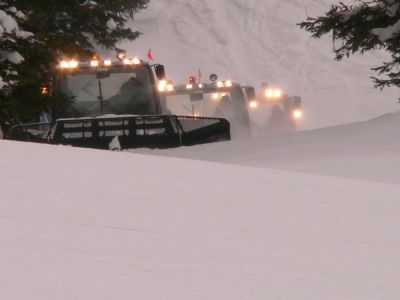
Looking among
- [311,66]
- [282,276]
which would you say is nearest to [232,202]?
→ [282,276]

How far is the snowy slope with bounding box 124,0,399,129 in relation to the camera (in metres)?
40.2

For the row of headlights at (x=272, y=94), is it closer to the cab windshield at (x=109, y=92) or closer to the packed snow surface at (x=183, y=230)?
the cab windshield at (x=109, y=92)

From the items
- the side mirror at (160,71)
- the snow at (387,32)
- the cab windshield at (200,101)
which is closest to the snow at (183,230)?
the snow at (387,32)

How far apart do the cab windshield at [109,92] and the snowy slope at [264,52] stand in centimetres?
2397

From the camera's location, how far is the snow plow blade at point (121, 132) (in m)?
10.5

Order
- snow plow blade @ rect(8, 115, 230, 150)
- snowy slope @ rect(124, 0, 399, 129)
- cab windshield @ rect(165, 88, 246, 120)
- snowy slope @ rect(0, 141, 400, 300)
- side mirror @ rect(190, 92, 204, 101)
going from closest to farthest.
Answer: snowy slope @ rect(0, 141, 400, 300)
snow plow blade @ rect(8, 115, 230, 150)
cab windshield @ rect(165, 88, 246, 120)
side mirror @ rect(190, 92, 204, 101)
snowy slope @ rect(124, 0, 399, 129)

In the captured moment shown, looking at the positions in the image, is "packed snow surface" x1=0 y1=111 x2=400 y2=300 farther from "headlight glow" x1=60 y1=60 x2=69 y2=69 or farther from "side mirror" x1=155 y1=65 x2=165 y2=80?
"headlight glow" x1=60 y1=60 x2=69 y2=69

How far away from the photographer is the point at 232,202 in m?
3.90

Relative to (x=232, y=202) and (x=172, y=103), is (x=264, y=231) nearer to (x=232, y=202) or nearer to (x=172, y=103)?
(x=232, y=202)

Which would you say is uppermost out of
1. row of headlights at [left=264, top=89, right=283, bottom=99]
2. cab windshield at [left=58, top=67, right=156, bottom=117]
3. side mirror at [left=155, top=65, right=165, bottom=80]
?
side mirror at [left=155, top=65, right=165, bottom=80]

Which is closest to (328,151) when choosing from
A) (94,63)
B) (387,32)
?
(387,32)

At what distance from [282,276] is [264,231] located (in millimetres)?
461

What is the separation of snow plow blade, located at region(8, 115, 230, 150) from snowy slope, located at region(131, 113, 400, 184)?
233 mm

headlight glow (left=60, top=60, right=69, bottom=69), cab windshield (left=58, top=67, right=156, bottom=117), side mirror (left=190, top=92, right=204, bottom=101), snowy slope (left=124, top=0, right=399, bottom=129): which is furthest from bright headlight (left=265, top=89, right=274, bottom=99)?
snowy slope (left=124, top=0, right=399, bottom=129)
